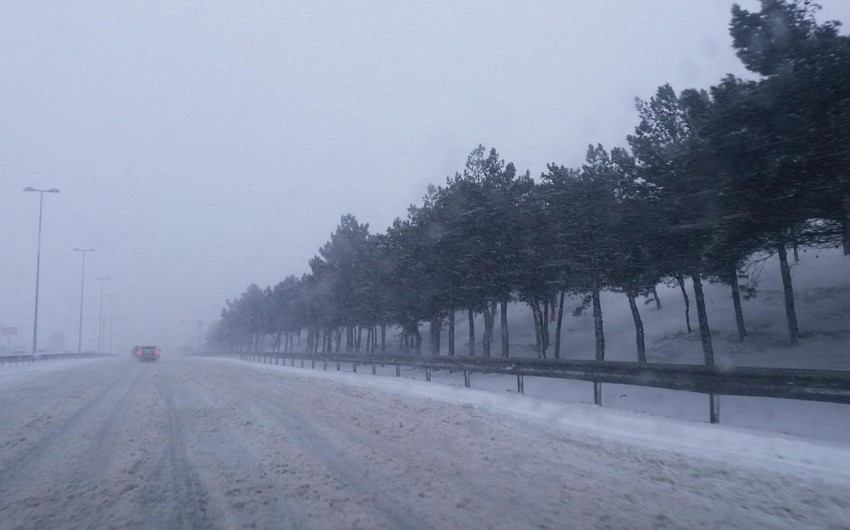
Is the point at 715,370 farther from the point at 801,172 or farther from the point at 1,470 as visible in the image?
the point at 1,470

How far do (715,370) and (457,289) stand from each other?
22977mm

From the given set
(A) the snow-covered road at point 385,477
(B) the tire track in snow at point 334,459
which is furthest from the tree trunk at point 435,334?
(A) the snow-covered road at point 385,477

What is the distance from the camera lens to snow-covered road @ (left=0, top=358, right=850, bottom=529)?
6.73 metres

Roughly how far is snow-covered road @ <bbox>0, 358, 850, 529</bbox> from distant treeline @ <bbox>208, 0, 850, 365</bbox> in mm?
7378

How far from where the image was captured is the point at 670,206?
68.7 ft

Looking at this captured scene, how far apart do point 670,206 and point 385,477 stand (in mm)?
15381

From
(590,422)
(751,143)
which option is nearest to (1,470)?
(590,422)

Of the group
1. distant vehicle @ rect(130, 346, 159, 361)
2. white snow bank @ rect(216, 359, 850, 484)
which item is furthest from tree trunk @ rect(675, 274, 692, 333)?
distant vehicle @ rect(130, 346, 159, 361)

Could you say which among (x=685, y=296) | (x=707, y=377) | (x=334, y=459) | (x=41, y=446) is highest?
(x=685, y=296)

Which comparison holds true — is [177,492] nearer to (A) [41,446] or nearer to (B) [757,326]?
(A) [41,446]

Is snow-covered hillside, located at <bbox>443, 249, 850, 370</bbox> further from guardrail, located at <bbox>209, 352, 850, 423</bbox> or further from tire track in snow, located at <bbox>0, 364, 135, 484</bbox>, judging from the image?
tire track in snow, located at <bbox>0, 364, 135, 484</bbox>

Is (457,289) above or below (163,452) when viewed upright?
above

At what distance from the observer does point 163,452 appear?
10422 millimetres

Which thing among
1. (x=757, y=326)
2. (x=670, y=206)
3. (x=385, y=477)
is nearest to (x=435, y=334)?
(x=757, y=326)
